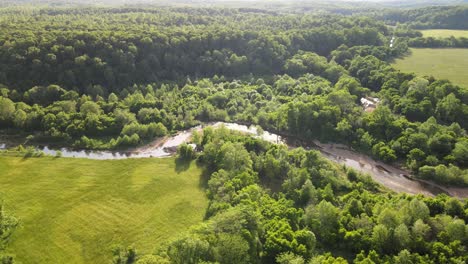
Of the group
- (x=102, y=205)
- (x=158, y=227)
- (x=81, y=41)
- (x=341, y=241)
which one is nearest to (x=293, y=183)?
(x=341, y=241)

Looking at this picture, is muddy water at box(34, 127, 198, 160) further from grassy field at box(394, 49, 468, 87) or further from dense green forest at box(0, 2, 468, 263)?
grassy field at box(394, 49, 468, 87)

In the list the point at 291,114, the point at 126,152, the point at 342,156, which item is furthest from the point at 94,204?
the point at 342,156

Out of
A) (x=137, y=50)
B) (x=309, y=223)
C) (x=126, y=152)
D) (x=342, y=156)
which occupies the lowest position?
(x=342, y=156)

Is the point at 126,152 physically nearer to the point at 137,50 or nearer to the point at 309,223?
the point at 309,223

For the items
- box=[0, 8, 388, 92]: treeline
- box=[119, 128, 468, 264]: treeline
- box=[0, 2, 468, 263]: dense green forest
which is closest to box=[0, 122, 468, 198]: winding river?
box=[0, 2, 468, 263]: dense green forest

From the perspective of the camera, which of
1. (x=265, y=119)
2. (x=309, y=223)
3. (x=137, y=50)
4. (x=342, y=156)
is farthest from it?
(x=137, y=50)
